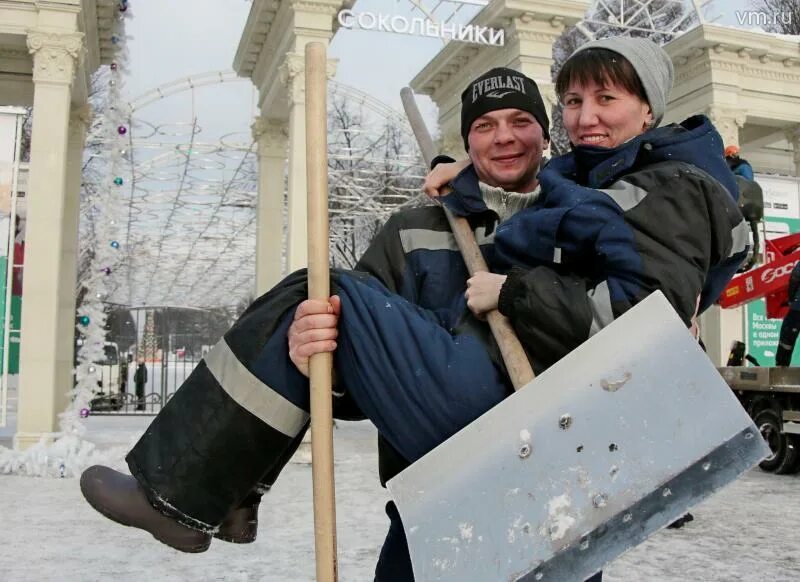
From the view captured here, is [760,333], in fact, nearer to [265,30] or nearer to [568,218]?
[265,30]

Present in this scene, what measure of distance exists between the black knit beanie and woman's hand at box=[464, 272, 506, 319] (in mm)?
614

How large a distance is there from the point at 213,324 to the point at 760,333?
4840 centimetres

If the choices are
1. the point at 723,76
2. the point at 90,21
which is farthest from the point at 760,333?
the point at 90,21

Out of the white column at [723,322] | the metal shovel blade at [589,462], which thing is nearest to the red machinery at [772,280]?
the white column at [723,322]

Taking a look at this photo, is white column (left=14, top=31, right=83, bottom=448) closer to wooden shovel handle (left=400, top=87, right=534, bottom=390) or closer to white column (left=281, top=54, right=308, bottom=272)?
white column (left=281, top=54, right=308, bottom=272)

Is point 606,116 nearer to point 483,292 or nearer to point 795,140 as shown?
point 483,292

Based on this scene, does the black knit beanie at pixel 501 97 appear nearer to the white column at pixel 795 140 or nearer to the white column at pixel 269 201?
the white column at pixel 269 201

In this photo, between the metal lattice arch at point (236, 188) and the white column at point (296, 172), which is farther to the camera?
the metal lattice arch at point (236, 188)

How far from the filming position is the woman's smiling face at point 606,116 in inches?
76.3

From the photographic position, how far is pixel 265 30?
13.4 meters

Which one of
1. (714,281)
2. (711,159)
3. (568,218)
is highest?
(711,159)

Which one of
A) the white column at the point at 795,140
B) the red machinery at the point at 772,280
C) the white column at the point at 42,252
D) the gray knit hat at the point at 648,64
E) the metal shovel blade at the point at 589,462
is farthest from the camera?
the white column at the point at 795,140

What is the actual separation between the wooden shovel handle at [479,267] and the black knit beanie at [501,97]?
0.22 m
